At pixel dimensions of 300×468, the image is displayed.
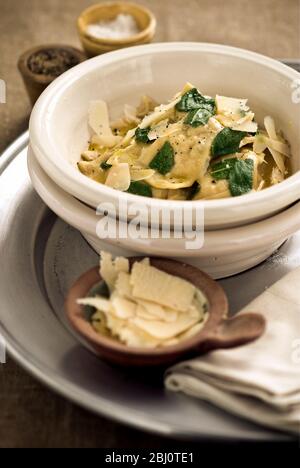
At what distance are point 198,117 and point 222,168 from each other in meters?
0.13

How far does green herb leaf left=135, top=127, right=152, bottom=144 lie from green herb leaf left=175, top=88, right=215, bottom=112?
86 millimetres

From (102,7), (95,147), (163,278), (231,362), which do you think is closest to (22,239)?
(95,147)

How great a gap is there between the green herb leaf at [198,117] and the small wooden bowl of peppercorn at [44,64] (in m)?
0.66

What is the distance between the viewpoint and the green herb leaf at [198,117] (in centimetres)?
156

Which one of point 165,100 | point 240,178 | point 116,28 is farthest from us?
point 116,28

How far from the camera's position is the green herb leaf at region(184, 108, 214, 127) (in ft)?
5.11

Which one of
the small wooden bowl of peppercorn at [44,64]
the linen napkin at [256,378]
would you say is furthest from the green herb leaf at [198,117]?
the small wooden bowl of peppercorn at [44,64]

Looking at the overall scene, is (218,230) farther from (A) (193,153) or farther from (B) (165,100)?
(B) (165,100)

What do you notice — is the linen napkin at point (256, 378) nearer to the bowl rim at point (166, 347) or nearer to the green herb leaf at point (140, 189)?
the bowl rim at point (166, 347)

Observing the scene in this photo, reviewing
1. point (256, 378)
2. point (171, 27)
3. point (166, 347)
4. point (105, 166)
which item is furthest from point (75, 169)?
point (171, 27)

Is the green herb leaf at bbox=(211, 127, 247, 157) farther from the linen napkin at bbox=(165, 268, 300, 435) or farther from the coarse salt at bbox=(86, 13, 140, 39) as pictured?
the coarse salt at bbox=(86, 13, 140, 39)

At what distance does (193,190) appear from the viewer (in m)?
1.53

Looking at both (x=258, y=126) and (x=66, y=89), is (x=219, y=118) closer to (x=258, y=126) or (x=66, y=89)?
(x=258, y=126)

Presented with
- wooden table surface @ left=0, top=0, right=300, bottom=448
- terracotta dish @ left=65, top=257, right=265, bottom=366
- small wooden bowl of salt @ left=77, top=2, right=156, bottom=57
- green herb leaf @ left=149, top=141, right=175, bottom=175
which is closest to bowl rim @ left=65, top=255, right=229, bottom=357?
terracotta dish @ left=65, top=257, right=265, bottom=366
